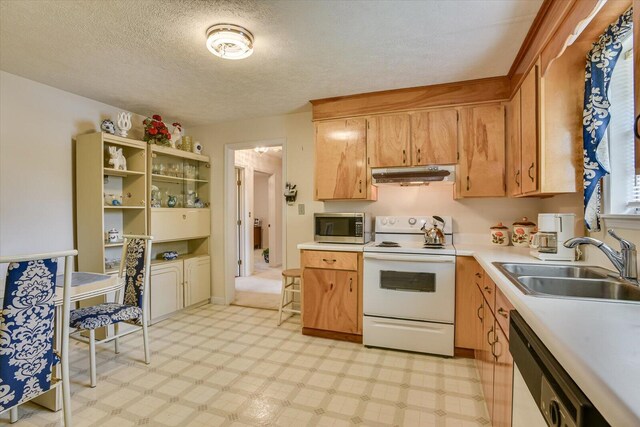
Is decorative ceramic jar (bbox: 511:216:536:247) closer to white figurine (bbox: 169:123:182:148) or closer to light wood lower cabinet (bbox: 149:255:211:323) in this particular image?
light wood lower cabinet (bbox: 149:255:211:323)

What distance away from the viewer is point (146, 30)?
6.38ft

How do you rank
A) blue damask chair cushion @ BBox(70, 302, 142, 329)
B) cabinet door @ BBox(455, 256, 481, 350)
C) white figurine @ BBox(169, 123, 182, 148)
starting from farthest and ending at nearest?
white figurine @ BBox(169, 123, 182, 148) < cabinet door @ BBox(455, 256, 481, 350) < blue damask chair cushion @ BBox(70, 302, 142, 329)

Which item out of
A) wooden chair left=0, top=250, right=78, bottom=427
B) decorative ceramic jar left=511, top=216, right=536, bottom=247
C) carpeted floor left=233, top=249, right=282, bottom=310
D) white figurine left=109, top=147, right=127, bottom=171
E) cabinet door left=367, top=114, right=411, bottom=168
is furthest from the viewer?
carpeted floor left=233, top=249, right=282, bottom=310

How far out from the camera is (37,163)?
266cm

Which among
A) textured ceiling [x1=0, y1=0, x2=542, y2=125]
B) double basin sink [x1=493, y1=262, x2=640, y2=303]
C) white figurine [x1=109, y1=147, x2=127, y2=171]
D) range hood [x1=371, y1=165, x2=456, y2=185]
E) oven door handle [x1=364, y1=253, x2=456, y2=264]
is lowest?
oven door handle [x1=364, y1=253, x2=456, y2=264]

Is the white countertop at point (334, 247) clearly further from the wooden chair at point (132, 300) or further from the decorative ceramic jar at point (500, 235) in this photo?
the wooden chair at point (132, 300)

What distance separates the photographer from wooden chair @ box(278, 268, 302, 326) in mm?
3189

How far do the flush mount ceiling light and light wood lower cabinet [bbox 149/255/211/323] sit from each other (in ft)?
7.63

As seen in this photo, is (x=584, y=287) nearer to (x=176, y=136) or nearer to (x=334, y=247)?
(x=334, y=247)

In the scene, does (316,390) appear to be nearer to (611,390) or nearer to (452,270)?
(452,270)

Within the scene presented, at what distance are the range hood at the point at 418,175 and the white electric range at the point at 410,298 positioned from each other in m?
0.59

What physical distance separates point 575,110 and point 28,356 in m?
3.16

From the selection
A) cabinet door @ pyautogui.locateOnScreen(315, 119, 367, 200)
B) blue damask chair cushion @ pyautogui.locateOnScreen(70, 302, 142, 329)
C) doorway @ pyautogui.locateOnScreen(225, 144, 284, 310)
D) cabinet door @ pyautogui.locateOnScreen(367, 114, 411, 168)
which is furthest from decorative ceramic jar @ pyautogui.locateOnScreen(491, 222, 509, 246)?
blue damask chair cushion @ pyautogui.locateOnScreen(70, 302, 142, 329)

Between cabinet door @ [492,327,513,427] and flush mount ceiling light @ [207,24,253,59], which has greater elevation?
flush mount ceiling light @ [207,24,253,59]
